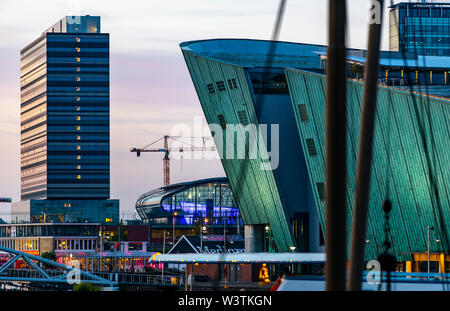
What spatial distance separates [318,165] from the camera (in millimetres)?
89562

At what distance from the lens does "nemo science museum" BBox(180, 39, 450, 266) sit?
80.2 meters

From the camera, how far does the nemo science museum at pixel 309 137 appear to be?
8025 centimetres

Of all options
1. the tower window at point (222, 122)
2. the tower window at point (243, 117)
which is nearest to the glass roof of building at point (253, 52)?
the tower window at point (222, 122)

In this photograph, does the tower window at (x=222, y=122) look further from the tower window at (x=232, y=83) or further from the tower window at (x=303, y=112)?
the tower window at (x=303, y=112)

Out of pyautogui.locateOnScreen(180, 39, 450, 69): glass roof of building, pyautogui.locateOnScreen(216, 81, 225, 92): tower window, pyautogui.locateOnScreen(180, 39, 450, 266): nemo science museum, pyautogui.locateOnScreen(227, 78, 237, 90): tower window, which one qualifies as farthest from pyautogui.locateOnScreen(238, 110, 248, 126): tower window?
pyautogui.locateOnScreen(180, 39, 450, 69): glass roof of building

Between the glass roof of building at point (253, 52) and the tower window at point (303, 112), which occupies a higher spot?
the glass roof of building at point (253, 52)

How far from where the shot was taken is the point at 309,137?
3487 inches

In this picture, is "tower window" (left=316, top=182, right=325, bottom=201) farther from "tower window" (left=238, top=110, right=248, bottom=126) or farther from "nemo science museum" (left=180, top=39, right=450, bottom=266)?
"tower window" (left=238, top=110, right=248, bottom=126)

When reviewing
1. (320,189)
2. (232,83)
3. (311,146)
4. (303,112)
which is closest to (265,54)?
(232,83)

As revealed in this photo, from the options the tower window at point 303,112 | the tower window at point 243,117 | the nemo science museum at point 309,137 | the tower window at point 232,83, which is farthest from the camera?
the tower window at point 243,117

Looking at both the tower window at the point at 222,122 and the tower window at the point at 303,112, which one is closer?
the tower window at the point at 303,112

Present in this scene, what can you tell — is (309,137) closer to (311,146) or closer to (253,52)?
(311,146)
